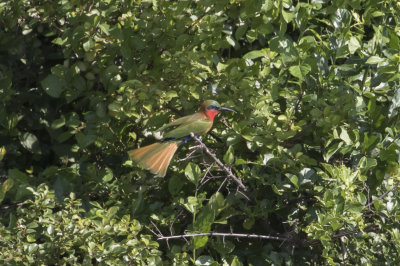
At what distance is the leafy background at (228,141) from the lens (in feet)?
9.73

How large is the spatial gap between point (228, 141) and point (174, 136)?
Result: 244 millimetres

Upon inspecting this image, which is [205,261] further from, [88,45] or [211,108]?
[88,45]

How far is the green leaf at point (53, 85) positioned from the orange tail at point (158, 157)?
86 centimetres

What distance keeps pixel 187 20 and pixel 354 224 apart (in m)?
1.32

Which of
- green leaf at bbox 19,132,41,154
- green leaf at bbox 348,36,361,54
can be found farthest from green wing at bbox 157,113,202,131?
green leaf at bbox 19,132,41,154

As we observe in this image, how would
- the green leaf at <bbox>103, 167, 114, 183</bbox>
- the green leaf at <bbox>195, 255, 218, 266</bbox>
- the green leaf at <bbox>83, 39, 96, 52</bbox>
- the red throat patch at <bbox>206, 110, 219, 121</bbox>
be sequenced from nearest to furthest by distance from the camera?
the green leaf at <bbox>195, 255, 218, 266</bbox> < the red throat patch at <bbox>206, 110, 219, 121</bbox> < the green leaf at <bbox>83, 39, 96, 52</bbox> < the green leaf at <bbox>103, 167, 114, 183</bbox>

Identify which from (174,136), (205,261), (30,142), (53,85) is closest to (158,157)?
(174,136)

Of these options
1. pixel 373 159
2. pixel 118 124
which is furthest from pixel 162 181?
pixel 373 159

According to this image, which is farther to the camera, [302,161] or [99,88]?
[99,88]

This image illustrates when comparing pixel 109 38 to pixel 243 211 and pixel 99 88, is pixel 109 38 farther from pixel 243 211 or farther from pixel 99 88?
pixel 243 211

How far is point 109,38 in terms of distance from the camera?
11.8ft

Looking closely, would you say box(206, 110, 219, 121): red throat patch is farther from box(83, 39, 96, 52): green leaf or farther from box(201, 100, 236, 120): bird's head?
box(83, 39, 96, 52): green leaf

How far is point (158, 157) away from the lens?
3.08m

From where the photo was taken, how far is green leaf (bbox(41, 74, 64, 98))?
3711 millimetres
